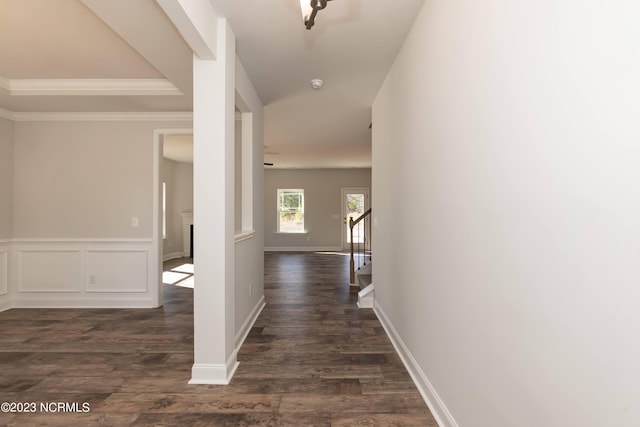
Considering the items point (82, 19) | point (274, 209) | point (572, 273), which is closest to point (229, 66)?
point (82, 19)

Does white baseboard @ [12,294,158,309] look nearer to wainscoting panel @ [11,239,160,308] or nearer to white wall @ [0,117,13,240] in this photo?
wainscoting panel @ [11,239,160,308]

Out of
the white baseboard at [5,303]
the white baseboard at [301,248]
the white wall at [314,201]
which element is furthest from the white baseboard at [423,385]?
the white wall at [314,201]

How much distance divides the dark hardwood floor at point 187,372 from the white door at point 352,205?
5.89 metres

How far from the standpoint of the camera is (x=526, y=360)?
111 centimetres

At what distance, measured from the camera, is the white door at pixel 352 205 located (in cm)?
974

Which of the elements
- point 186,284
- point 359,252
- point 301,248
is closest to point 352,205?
point 359,252

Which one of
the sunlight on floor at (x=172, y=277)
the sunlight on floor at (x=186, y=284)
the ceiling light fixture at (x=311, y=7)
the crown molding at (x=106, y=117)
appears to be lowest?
the sunlight on floor at (x=186, y=284)

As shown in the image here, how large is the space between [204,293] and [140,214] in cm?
244

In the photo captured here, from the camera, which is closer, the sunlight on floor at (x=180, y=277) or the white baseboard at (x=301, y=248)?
the sunlight on floor at (x=180, y=277)

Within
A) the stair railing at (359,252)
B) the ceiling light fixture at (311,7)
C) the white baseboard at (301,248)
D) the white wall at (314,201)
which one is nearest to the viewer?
the ceiling light fixture at (311,7)

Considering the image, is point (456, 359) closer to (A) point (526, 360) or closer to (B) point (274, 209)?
(A) point (526, 360)

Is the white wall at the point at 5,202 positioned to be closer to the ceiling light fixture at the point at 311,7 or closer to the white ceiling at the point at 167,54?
the white ceiling at the point at 167,54

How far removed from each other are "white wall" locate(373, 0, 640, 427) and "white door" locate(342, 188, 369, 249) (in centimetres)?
762

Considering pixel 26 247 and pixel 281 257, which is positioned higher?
pixel 26 247
